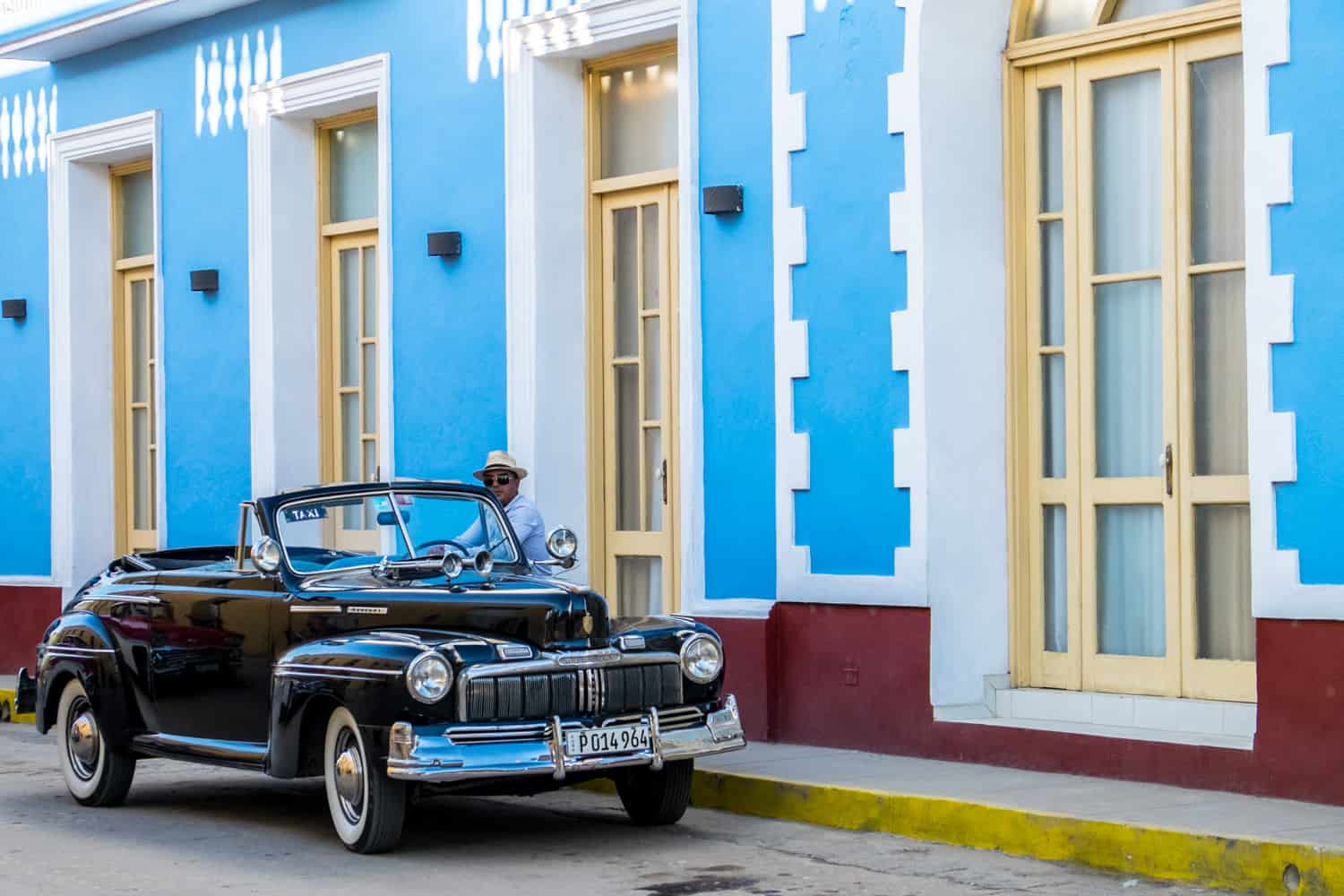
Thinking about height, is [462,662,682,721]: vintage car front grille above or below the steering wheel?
below

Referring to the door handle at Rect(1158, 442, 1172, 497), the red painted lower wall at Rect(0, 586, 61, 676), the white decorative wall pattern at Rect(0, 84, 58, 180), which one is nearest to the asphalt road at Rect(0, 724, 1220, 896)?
the door handle at Rect(1158, 442, 1172, 497)

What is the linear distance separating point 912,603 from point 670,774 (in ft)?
6.31

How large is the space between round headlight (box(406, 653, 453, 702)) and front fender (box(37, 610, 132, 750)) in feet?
7.55

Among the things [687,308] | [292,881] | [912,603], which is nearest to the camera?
[292,881]


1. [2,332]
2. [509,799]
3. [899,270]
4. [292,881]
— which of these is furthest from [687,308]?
[2,332]

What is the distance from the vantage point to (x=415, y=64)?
43.8ft

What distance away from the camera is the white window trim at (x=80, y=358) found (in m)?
16.5

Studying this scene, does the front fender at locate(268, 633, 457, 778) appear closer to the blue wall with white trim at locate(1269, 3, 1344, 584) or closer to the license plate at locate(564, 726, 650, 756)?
the license plate at locate(564, 726, 650, 756)

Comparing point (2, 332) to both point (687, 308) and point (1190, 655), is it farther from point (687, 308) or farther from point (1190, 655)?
point (1190, 655)

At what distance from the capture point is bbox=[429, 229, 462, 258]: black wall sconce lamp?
511 inches

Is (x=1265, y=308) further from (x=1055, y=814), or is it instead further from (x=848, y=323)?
(x=848, y=323)

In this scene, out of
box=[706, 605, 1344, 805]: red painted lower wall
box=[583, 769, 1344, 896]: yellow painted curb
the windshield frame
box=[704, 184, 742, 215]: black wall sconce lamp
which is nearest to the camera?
box=[583, 769, 1344, 896]: yellow painted curb

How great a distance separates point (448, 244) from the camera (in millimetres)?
12977

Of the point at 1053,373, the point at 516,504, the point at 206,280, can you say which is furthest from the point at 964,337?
the point at 206,280
